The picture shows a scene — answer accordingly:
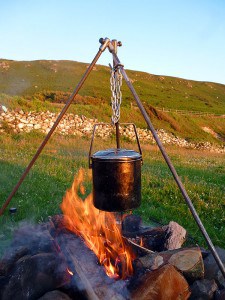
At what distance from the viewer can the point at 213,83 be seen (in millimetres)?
108062

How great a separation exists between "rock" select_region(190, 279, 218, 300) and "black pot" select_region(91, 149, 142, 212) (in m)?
1.11

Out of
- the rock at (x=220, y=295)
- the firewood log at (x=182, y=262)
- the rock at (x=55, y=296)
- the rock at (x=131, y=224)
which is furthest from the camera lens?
the rock at (x=131, y=224)

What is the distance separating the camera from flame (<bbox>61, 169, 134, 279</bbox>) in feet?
12.4

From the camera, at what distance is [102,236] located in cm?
437

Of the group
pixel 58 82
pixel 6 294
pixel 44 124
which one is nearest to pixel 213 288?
pixel 6 294

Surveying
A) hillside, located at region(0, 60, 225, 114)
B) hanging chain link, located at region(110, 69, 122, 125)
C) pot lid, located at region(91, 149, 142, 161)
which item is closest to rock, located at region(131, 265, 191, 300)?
pot lid, located at region(91, 149, 142, 161)

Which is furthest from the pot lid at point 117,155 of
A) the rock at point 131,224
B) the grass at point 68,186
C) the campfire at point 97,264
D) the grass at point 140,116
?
the grass at point 140,116

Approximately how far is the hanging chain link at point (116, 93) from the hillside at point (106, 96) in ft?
62.8

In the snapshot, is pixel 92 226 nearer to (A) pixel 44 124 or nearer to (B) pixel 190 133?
(A) pixel 44 124

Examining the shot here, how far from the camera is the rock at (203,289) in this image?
3.37 metres

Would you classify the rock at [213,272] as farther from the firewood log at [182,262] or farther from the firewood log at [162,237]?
the firewood log at [162,237]

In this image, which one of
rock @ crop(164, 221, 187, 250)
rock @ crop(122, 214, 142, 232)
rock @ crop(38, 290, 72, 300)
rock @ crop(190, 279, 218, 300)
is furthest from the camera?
rock @ crop(122, 214, 142, 232)

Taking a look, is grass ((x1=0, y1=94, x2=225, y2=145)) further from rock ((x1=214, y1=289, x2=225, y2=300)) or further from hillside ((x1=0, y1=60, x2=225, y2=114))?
rock ((x1=214, y1=289, x2=225, y2=300))

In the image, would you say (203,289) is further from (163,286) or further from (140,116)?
(140,116)
